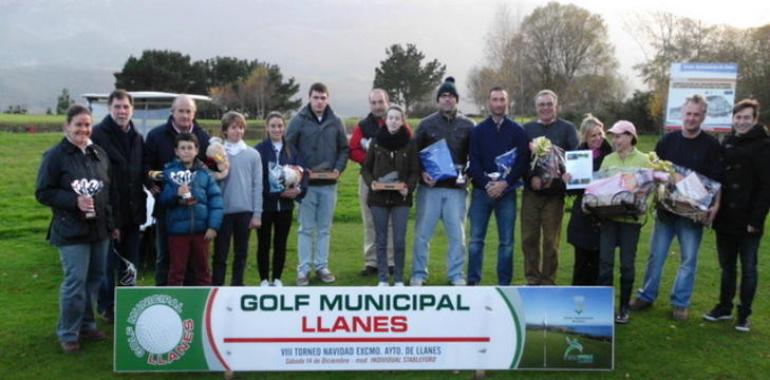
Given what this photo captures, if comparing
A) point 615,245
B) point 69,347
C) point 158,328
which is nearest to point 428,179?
point 615,245

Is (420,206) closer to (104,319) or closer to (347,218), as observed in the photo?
(104,319)

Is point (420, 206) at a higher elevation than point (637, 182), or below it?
below

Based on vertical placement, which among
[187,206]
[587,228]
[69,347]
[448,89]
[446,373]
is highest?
[448,89]

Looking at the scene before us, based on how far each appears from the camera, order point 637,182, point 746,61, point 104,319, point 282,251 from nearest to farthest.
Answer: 1. point 637,182
2. point 104,319
3. point 282,251
4. point 746,61

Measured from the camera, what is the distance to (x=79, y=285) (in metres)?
5.17

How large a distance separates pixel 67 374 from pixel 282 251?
2.58 metres

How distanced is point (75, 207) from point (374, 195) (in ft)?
9.64

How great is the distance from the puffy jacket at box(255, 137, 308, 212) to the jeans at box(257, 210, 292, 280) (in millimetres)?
75

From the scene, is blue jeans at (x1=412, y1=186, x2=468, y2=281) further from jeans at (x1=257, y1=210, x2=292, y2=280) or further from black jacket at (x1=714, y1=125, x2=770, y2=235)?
black jacket at (x1=714, y1=125, x2=770, y2=235)

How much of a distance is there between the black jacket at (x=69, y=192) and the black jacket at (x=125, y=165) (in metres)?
0.40

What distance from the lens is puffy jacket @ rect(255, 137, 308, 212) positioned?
6.60 m

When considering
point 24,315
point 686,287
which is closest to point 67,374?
point 24,315

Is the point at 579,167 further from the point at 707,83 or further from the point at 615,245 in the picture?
the point at 707,83

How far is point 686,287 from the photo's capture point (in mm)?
6203
